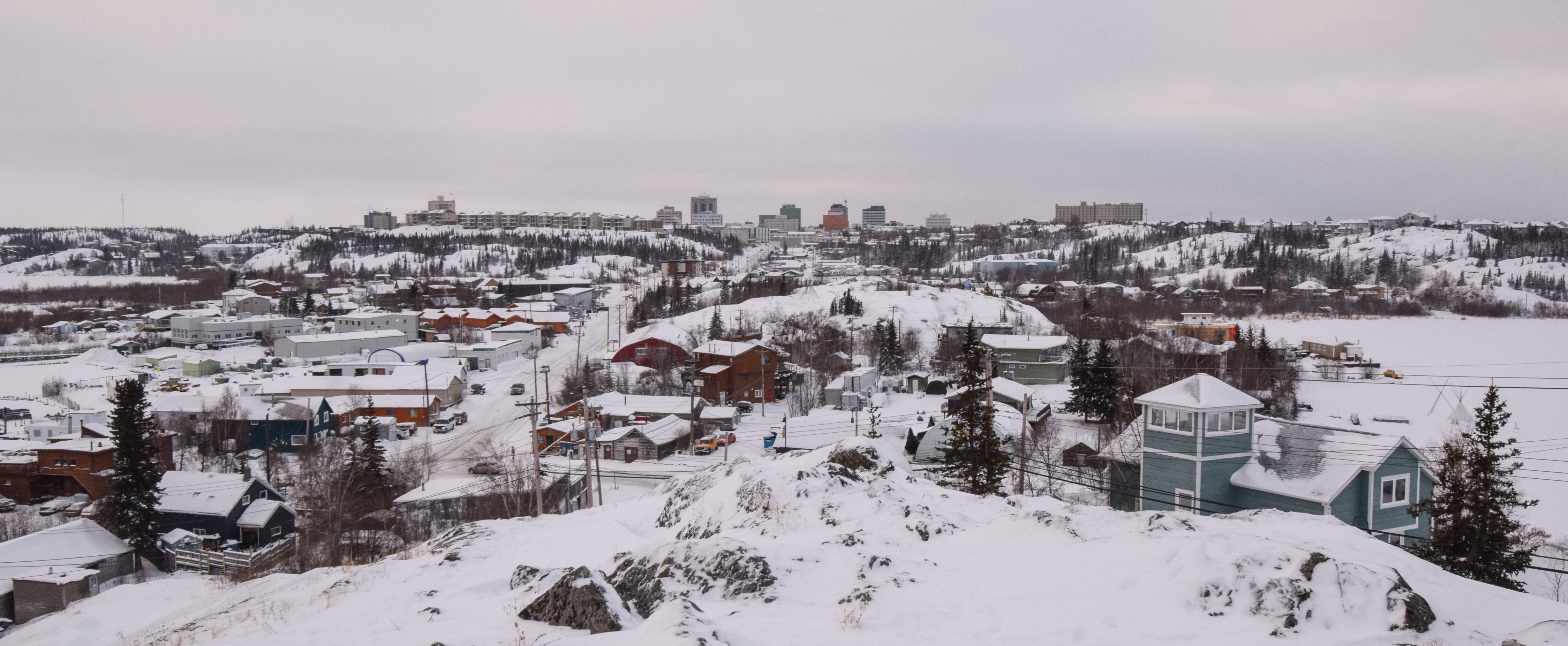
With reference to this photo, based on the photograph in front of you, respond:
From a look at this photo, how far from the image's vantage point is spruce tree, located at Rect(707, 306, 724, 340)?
46.3 meters

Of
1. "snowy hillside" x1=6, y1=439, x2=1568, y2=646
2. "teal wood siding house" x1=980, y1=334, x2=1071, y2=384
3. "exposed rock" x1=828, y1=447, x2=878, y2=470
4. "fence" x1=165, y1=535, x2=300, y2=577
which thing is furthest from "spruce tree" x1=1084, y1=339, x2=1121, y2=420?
"fence" x1=165, y1=535, x2=300, y2=577

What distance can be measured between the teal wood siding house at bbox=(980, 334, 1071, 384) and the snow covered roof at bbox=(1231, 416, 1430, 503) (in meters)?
24.8

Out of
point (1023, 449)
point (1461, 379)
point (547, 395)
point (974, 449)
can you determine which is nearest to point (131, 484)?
point (547, 395)

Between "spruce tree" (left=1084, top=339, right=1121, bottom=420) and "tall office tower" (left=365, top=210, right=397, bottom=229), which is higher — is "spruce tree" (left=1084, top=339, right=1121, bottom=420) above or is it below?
below

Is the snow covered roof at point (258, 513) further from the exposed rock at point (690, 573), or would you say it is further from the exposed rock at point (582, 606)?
the exposed rock at point (582, 606)

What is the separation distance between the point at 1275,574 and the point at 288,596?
7.36 meters

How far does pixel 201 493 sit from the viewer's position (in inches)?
803

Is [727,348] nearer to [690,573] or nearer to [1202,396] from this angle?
[1202,396]

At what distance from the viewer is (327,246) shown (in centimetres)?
13400

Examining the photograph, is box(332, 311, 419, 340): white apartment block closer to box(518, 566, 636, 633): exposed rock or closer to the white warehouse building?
the white warehouse building

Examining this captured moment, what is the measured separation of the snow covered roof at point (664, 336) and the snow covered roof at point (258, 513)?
22.4 m

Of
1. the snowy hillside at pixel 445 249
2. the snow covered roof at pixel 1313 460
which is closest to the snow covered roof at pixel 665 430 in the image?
the snow covered roof at pixel 1313 460

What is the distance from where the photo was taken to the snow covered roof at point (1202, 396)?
41.1ft

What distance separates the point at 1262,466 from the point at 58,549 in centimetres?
2334
